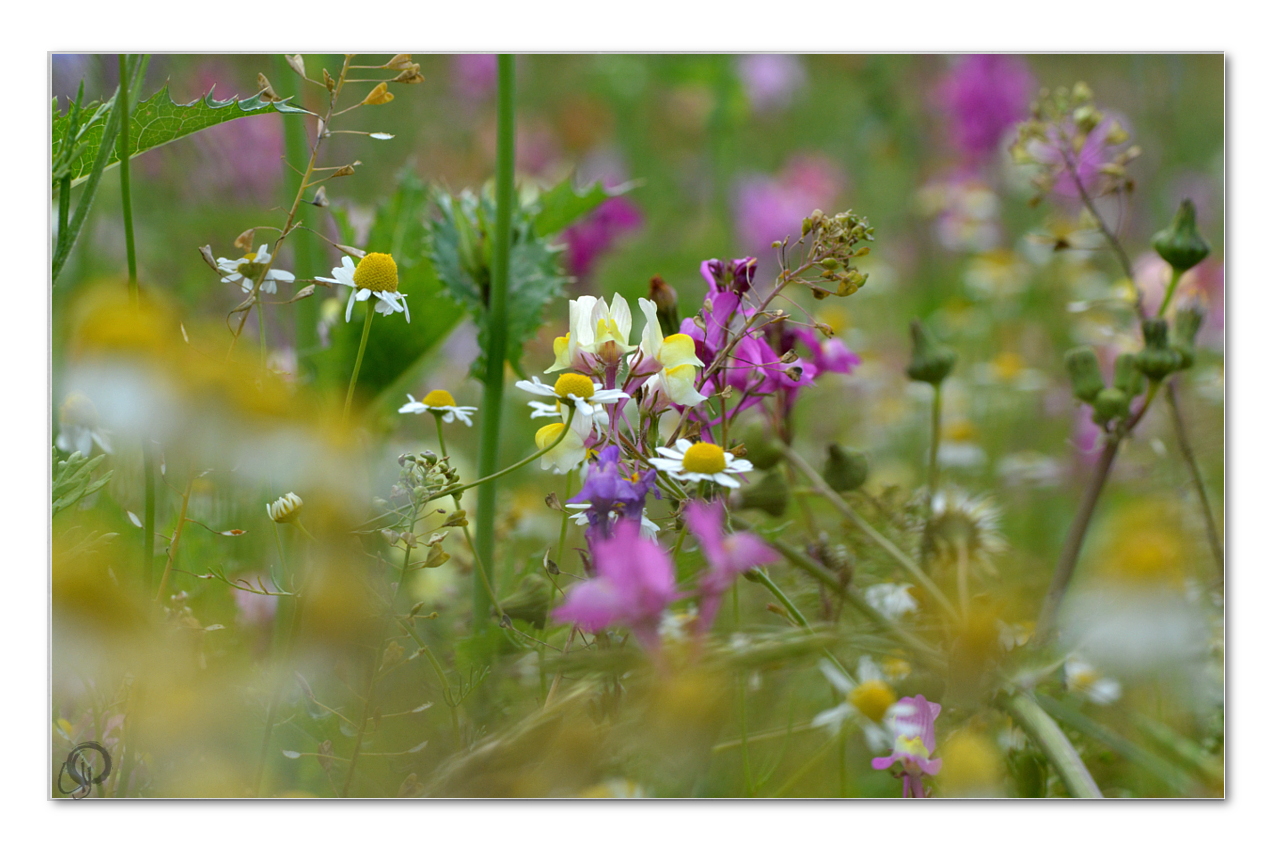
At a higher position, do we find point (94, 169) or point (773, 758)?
point (94, 169)

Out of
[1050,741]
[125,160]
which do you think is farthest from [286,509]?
[1050,741]

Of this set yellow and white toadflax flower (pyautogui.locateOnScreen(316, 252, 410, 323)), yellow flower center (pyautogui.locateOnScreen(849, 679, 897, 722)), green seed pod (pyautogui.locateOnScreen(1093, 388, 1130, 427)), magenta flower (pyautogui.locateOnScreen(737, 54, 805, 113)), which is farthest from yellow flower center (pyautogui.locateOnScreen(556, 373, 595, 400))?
magenta flower (pyautogui.locateOnScreen(737, 54, 805, 113))

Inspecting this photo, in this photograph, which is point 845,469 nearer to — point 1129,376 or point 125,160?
point 1129,376

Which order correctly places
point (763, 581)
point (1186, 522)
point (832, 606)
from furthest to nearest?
point (1186, 522) → point (832, 606) → point (763, 581)
